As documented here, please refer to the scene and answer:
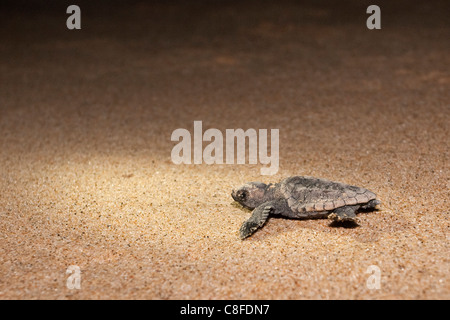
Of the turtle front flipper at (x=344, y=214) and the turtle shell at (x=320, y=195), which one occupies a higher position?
the turtle shell at (x=320, y=195)

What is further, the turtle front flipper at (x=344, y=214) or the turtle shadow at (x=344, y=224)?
the turtle shadow at (x=344, y=224)

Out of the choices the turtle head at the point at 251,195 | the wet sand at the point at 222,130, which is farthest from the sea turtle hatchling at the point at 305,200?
the wet sand at the point at 222,130

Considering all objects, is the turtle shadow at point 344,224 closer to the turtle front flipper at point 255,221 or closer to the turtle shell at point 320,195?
the turtle shell at point 320,195

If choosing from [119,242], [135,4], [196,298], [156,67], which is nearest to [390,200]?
[196,298]
